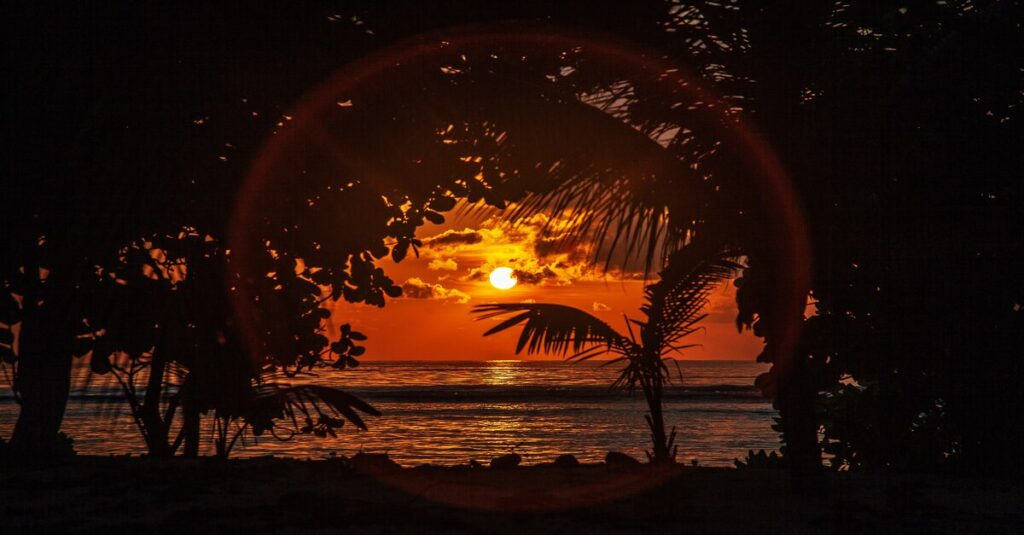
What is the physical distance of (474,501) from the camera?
595 centimetres

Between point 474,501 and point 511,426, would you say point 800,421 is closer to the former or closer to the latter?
point 474,501

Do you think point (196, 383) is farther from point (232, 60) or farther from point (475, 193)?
point (475, 193)

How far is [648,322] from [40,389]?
5.53 meters

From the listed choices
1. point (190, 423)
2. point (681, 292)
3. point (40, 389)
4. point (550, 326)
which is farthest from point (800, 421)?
point (190, 423)

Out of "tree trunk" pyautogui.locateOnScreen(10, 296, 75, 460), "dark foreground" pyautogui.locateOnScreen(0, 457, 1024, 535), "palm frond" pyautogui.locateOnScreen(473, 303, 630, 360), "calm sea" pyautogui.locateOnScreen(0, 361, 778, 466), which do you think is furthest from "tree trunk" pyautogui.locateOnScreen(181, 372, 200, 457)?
"palm frond" pyautogui.locateOnScreen(473, 303, 630, 360)

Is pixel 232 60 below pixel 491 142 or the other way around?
the other way around

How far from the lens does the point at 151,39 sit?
225 inches

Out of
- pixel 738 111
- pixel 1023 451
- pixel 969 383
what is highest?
pixel 738 111

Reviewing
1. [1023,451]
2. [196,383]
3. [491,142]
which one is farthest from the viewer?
[1023,451]

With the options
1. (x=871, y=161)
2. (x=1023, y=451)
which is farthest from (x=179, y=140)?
(x=1023, y=451)

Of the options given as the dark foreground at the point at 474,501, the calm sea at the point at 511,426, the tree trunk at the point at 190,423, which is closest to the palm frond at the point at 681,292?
the dark foreground at the point at 474,501

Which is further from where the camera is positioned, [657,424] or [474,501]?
[657,424]

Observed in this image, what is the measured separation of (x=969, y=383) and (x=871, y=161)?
3179 millimetres

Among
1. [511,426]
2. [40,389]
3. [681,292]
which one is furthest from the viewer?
[511,426]
